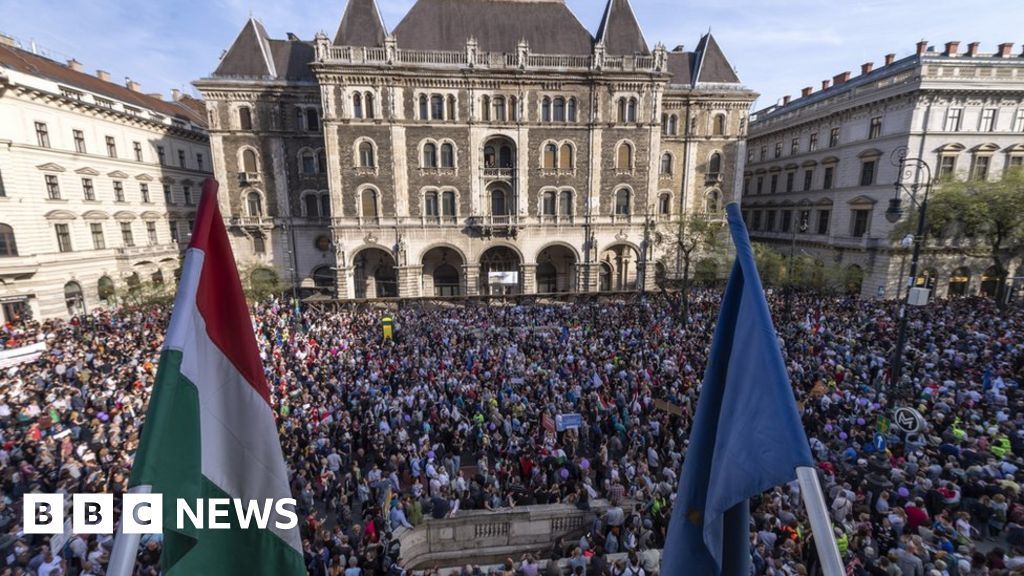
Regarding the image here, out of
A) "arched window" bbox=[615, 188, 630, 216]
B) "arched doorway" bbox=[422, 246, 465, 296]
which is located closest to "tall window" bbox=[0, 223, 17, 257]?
"arched doorway" bbox=[422, 246, 465, 296]

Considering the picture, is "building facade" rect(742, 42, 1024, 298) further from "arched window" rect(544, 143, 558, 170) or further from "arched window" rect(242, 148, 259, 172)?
"arched window" rect(242, 148, 259, 172)

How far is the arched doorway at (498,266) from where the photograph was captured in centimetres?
3519

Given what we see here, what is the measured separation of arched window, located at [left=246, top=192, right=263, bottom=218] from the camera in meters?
34.5

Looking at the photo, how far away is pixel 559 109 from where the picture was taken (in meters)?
32.9

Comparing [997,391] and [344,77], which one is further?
[344,77]

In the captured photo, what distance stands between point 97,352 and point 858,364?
30.5 metres

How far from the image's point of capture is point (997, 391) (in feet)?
45.6

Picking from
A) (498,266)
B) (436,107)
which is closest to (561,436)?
(498,266)

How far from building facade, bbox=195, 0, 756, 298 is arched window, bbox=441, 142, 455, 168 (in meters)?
0.10

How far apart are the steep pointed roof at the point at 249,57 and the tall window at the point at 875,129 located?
4269 centimetres

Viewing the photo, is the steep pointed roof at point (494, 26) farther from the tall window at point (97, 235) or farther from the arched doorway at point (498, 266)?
the tall window at point (97, 235)

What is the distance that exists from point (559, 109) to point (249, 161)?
2311 centimetres

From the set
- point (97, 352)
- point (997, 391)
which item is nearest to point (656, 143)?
point (997, 391)

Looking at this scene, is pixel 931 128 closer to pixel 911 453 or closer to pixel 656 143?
pixel 656 143
